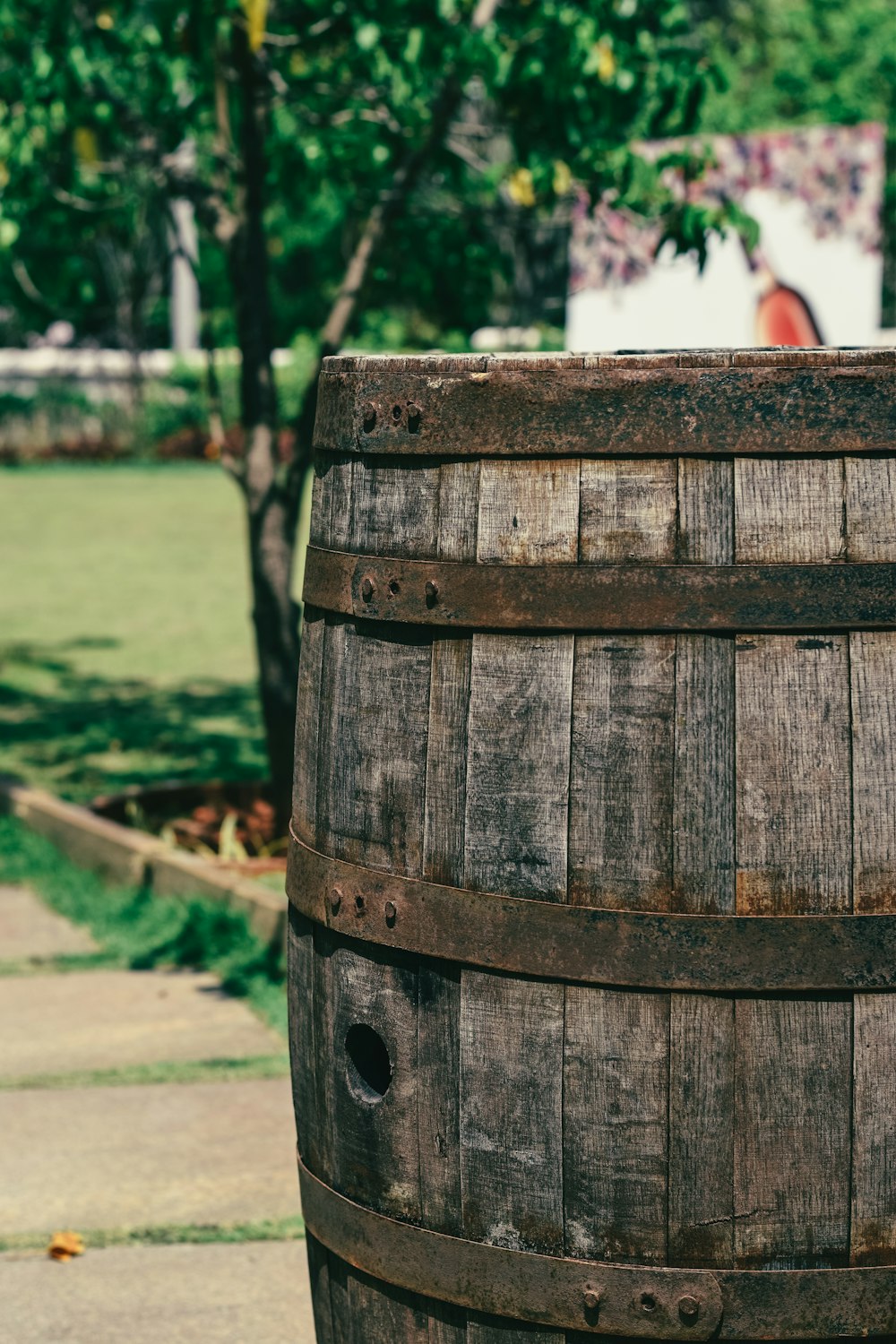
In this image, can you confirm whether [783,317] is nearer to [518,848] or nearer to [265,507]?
[265,507]

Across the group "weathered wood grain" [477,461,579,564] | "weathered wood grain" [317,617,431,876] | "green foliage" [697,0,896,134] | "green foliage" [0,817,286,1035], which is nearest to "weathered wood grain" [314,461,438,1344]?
"weathered wood grain" [317,617,431,876]

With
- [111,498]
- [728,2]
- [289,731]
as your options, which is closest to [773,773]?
[289,731]

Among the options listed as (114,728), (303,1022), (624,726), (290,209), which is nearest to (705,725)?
(624,726)

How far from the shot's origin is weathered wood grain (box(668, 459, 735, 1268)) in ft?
7.23

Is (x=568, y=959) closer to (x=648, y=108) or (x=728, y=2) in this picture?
(x=648, y=108)

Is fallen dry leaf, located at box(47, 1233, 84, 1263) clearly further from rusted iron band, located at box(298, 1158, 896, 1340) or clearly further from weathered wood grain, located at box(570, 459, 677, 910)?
weathered wood grain, located at box(570, 459, 677, 910)

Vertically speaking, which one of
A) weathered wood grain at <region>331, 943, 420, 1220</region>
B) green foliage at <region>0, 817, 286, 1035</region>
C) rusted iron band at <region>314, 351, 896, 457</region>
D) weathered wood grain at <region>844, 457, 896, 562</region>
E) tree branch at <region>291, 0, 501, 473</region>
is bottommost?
green foliage at <region>0, 817, 286, 1035</region>

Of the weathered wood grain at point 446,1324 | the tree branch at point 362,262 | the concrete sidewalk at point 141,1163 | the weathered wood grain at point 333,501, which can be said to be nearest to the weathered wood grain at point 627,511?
the weathered wood grain at point 333,501

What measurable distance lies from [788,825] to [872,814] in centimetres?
11

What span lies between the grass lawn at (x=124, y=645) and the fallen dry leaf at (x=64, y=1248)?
154 inches

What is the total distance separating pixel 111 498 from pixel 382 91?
1694 centimetres

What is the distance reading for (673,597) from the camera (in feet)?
7.22

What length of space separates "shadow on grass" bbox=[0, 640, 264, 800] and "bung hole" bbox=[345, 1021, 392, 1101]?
512cm

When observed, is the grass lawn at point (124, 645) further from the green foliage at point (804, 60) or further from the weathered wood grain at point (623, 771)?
the green foliage at point (804, 60)
